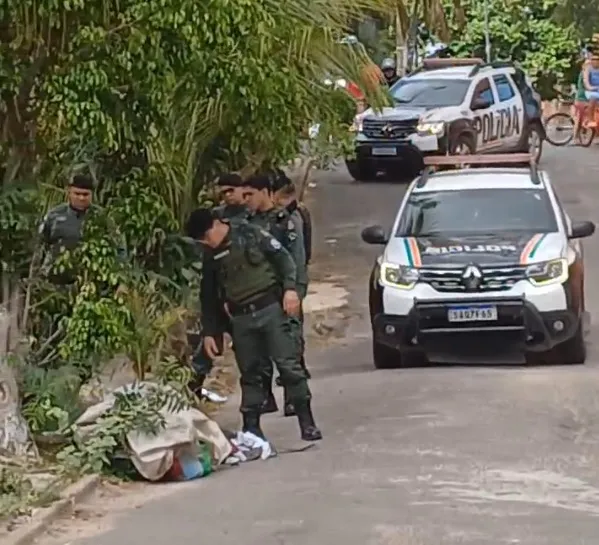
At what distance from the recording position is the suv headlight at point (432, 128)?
26812 mm

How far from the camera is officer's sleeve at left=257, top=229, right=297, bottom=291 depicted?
10000 millimetres

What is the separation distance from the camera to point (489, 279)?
13.4 m

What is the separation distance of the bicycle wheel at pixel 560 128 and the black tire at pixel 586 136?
15.0 inches

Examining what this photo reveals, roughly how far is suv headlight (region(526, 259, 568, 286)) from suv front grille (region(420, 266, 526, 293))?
0.25ft

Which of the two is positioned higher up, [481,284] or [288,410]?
[481,284]

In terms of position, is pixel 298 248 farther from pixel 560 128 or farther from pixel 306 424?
pixel 560 128

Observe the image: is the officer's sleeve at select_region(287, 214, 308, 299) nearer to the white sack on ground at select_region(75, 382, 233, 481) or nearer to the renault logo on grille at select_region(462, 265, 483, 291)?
the renault logo on grille at select_region(462, 265, 483, 291)

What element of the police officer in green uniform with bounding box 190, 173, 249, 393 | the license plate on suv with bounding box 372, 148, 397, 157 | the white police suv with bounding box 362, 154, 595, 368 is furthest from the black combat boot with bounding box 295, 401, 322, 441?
the license plate on suv with bounding box 372, 148, 397, 157

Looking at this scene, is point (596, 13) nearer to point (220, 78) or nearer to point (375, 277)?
point (375, 277)

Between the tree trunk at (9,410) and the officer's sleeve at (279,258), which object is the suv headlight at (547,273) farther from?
the tree trunk at (9,410)

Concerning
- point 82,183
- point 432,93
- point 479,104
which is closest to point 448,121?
point 479,104

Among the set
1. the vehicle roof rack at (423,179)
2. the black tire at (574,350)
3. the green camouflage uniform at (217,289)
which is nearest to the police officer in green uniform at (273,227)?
the green camouflage uniform at (217,289)

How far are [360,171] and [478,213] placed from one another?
563 inches

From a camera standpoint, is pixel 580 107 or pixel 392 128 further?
pixel 580 107
